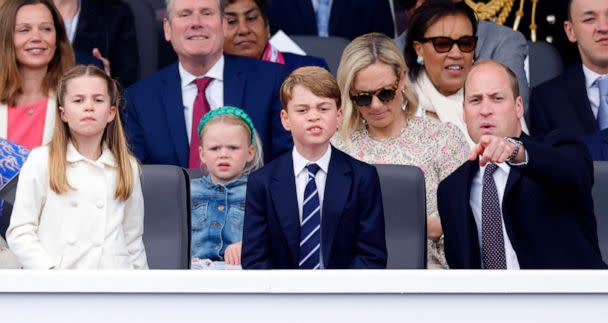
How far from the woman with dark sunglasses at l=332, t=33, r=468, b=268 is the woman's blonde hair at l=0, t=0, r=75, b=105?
3.98 feet

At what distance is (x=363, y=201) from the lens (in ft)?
17.1

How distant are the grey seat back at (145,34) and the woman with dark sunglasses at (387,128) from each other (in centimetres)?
173

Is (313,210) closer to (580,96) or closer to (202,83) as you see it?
(202,83)

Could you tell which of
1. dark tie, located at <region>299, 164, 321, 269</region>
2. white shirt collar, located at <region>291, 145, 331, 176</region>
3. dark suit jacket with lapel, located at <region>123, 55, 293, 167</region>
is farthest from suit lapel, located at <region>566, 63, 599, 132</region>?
dark tie, located at <region>299, 164, 321, 269</region>

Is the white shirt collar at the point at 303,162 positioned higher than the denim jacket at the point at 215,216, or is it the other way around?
the white shirt collar at the point at 303,162

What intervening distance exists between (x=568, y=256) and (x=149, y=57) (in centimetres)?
322

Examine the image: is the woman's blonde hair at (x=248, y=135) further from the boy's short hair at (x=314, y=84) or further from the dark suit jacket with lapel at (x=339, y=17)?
the dark suit jacket with lapel at (x=339, y=17)

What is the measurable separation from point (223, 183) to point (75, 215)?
91 cm

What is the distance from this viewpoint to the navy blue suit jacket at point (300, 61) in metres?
6.85

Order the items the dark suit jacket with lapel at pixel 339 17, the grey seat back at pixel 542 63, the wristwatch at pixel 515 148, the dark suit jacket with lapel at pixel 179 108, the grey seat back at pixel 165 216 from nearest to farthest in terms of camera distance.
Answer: the wristwatch at pixel 515 148 → the grey seat back at pixel 165 216 → the dark suit jacket with lapel at pixel 179 108 → the grey seat back at pixel 542 63 → the dark suit jacket with lapel at pixel 339 17

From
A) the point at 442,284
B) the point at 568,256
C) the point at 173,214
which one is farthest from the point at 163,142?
the point at 442,284

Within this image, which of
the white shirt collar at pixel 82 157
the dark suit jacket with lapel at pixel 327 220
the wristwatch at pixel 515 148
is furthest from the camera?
the dark suit jacket with lapel at pixel 327 220

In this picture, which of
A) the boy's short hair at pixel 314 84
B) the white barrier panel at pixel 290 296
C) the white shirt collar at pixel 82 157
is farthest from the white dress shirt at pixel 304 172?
the white barrier panel at pixel 290 296

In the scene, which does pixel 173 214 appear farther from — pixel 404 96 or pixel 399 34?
pixel 399 34
